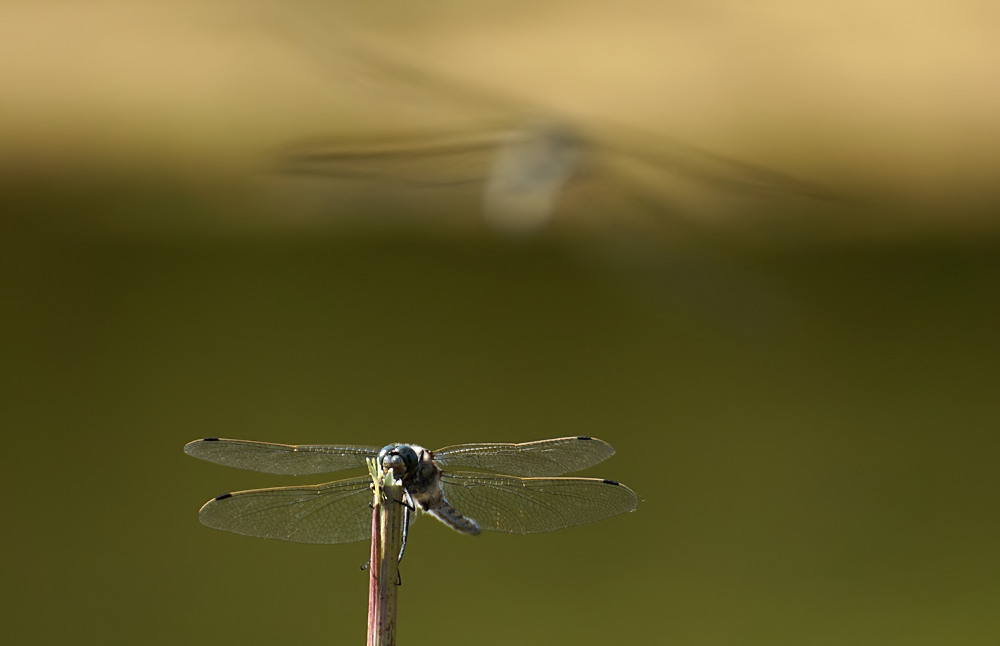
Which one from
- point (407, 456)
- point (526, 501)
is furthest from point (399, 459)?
point (526, 501)

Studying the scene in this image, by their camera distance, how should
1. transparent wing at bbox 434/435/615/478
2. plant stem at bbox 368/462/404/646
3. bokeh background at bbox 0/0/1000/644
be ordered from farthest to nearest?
1. bokeh background at bbox 0/0/1000/644
2. transparent wing at bbox 434/435/615/478
3. plant stem at bbox 368/462/404/646

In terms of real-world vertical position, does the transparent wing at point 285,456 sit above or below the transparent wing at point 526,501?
above

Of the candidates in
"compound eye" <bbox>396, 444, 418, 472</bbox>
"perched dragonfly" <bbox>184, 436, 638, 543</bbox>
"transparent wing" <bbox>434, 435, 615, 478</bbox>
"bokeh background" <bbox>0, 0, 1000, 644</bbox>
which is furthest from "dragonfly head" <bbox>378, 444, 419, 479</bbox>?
"bokeh background" <bbox>0, 0, 1000, 644</bbox>

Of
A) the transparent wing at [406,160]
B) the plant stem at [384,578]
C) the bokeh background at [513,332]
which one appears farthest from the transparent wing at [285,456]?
the bokeh background at [513,332]

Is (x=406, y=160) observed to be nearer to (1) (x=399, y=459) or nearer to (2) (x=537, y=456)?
(2) (x=537, y=456)

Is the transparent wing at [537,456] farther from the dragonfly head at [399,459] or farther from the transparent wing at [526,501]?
the dragonfly head at [399,459]

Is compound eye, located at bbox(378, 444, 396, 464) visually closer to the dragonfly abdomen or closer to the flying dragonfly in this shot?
the dragonfly abdomen

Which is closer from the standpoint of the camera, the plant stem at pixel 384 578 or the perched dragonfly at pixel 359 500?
the plant stem at pixel 384 578
